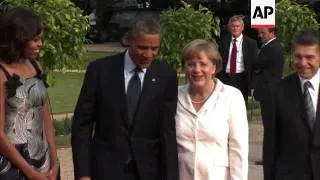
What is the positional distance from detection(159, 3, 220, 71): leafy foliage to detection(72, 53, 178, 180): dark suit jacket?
864 centimetres

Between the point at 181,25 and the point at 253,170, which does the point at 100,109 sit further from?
the point at 181,25

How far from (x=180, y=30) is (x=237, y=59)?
3.90 feet

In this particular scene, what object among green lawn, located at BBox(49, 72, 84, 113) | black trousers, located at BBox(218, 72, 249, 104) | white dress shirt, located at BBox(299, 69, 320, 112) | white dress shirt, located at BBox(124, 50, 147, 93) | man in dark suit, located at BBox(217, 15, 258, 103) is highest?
white dress shirt, located at BBox(124, 50, 147, 93)

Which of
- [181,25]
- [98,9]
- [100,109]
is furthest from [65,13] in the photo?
[98,9]

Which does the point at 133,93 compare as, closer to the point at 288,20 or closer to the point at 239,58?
the point at 239,58

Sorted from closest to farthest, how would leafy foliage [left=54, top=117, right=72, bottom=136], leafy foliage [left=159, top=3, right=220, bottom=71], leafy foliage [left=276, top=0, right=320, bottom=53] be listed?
1. leafy foliage [left=54, top=117, right=72, bottom=136]
2. leafy foliage [left=159, top=3, right=220, bottom=71]
3. leafy foliage [left=276, top=0, right=320, bottom=53]

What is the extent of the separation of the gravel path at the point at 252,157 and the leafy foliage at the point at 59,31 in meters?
1.31

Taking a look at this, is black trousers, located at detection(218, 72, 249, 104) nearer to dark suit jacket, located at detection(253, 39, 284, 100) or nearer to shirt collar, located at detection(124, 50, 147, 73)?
dark suit jacket, located at detection(253, 39, 284, 100)

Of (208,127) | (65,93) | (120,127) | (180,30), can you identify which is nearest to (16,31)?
(120,127)

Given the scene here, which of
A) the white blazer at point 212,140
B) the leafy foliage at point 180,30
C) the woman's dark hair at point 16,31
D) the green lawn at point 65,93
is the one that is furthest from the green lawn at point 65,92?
the woman's dark hair at point 16,31

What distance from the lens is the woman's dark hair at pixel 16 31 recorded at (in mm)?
4430

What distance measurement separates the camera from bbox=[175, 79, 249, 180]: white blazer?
471cm

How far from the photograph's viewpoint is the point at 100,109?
15.6 ft

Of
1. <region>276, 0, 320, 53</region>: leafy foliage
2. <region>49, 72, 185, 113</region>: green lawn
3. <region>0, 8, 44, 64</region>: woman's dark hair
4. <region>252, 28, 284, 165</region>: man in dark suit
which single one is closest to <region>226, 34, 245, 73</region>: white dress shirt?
<region>252, 28, 284, 165</region>: man in dark suit
